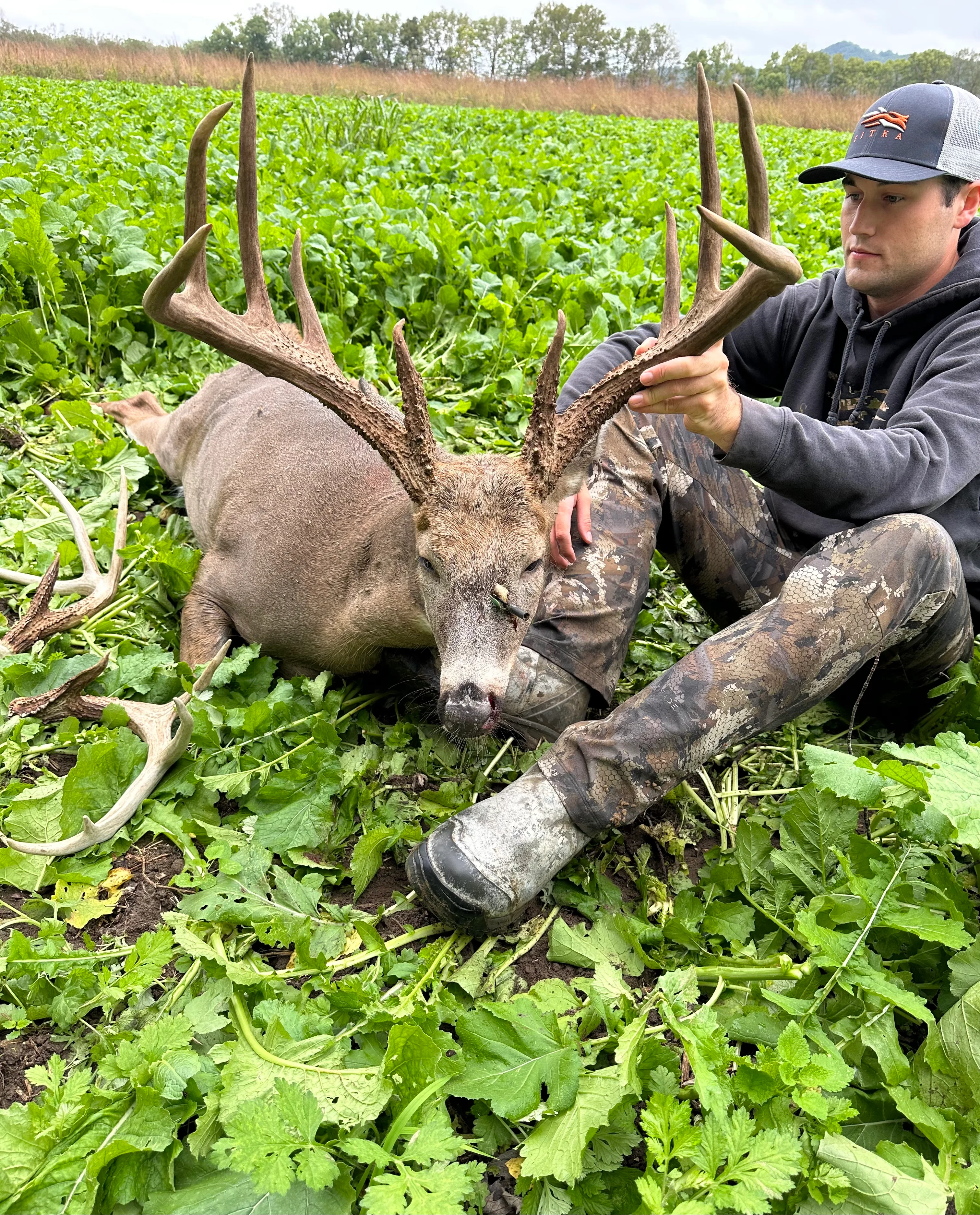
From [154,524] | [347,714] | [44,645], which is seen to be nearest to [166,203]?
[154,524]

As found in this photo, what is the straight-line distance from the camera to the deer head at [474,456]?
2.62 m

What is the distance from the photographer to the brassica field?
68.8 inches

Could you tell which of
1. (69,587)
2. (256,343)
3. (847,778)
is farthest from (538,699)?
(69,587)

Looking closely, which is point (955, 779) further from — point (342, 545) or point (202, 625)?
point (202, 625)

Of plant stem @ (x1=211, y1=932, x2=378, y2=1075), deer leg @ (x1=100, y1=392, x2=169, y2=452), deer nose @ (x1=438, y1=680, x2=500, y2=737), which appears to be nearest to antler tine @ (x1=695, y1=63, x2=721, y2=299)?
deer nose @ (x1=438, y1=680, x2=500, y2=737)

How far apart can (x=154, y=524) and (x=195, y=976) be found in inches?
103

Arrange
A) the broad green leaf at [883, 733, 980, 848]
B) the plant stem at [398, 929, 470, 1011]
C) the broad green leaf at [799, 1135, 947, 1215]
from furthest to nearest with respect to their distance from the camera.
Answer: the plant stem at [398, 929, 470, 1011] → the broad green leaf at [883, 733, 980, 848] → the broad green leaf at [799, 1135, 947, 1215]

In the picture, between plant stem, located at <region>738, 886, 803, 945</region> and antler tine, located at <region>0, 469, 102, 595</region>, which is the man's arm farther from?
antler tine, located at <region>0, 469, 102, 595</region>

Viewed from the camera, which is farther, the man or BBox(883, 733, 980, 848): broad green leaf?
the man

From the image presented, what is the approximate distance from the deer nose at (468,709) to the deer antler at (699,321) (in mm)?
759

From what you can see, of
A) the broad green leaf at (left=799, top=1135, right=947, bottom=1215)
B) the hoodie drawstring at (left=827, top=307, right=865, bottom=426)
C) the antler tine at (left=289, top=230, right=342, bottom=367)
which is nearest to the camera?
the broad green leaf at (left=799, top=1135, right=947, bottom=1215)

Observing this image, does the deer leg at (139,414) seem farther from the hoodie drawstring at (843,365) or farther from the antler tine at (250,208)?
the hoodie drawstring at (843,365)

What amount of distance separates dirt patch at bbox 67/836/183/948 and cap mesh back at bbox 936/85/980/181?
3363mm

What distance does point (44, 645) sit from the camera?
11.6 ft
